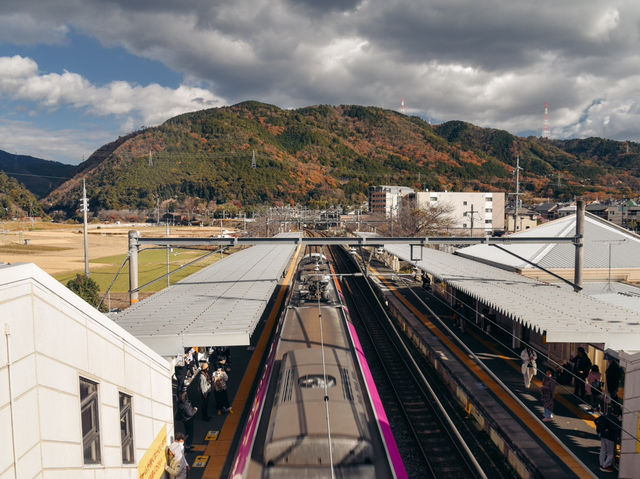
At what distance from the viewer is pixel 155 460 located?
7.40m

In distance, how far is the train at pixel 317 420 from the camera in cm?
626

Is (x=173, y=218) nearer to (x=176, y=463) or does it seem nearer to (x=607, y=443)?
(x=176, y=463)

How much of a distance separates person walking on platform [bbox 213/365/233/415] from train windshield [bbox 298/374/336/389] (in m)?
4.16

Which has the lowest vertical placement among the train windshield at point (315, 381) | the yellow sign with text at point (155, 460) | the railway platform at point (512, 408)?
the railway platform at point (512, 408)

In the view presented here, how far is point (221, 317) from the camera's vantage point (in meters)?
11.2

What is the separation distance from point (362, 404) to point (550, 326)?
6.42m

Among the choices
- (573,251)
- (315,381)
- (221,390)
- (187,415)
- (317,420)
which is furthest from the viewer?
(573,251)

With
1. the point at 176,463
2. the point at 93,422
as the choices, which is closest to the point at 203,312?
the point at 176,463

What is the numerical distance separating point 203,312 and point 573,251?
68.5ft

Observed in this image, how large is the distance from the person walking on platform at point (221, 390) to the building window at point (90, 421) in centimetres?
614

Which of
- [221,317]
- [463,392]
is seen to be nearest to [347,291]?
[463,392]

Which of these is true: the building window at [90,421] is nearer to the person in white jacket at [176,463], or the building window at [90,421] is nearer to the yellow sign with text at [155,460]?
the yellow sign with text at [155,460]

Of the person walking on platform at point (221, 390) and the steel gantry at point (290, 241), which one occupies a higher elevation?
the steel gantry at point (290, 241)

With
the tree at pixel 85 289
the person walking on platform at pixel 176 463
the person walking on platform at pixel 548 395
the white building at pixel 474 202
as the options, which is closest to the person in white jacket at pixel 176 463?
the person walking on platform at pixel 176 463
